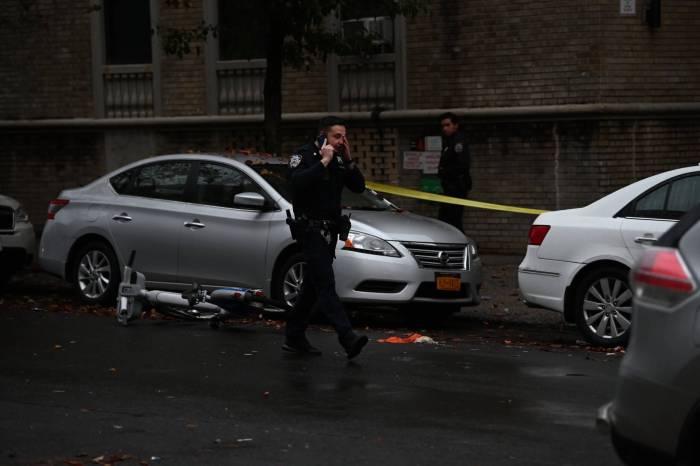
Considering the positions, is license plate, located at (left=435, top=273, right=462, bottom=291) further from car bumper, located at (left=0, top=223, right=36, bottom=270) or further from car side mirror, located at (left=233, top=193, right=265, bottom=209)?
car bumper, located at (left=0, top=223, right=36, bottom=270)

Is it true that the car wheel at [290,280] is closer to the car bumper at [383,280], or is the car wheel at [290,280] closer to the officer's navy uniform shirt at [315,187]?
the car bumper at [383,280]

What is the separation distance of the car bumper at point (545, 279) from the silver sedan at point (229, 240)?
0.89 metres

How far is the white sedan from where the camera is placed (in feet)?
36.7

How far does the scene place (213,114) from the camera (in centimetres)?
2164

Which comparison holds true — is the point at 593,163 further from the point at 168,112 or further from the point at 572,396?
the point at 572,396

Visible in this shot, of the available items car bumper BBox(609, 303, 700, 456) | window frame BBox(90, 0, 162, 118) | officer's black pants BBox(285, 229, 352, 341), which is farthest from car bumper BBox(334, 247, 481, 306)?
window frame BBox(90, 0, 162, 118)

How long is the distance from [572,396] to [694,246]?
Answer: 11.9 ft

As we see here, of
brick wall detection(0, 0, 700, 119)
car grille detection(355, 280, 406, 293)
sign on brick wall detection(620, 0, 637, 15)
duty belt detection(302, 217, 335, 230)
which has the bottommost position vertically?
car grille detection(355, 280, 406, 293)

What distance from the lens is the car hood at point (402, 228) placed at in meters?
12.5

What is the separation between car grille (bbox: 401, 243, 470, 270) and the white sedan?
3.45 feet

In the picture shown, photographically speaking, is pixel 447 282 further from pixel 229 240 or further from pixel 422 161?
pixel 422 161

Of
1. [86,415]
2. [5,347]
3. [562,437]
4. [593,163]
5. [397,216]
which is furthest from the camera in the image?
[593,163]

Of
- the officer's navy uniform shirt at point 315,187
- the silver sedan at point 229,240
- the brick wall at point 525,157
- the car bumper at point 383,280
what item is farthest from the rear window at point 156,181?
the brick wall at point 525,157

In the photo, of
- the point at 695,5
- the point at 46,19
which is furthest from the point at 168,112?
the point at 695,5
